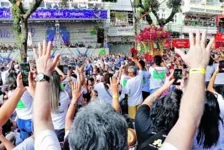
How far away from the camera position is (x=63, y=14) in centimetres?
3438

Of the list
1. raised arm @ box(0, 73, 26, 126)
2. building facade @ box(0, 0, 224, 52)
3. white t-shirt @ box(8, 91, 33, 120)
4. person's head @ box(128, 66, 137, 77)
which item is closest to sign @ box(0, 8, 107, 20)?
building facade @ box(0, 0, 224, 52)

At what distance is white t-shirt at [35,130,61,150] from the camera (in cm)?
162

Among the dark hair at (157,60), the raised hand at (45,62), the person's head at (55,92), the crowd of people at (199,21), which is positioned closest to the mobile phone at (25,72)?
the raised hand at (45,62)

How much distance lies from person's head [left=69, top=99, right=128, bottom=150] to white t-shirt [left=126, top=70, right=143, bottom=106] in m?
3.94

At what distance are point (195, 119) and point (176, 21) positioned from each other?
45923 millimetres

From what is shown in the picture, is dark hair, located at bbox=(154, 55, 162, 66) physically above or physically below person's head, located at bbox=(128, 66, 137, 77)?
above

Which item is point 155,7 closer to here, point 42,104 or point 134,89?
point 134,89

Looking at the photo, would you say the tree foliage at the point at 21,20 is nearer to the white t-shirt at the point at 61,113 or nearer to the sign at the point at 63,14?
the white t-shirt at the point at 61,113

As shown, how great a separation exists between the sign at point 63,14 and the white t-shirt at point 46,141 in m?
33.9

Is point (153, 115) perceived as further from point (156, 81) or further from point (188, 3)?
point (188, 3)

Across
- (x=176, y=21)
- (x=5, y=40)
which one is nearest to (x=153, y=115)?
(x=5, y=40)

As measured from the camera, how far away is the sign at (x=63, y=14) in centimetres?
3294

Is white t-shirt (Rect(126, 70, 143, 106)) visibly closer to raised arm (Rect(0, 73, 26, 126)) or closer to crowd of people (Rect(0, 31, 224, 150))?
crowd of people (Rect(0, 31, 224, 150))

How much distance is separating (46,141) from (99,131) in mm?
440
